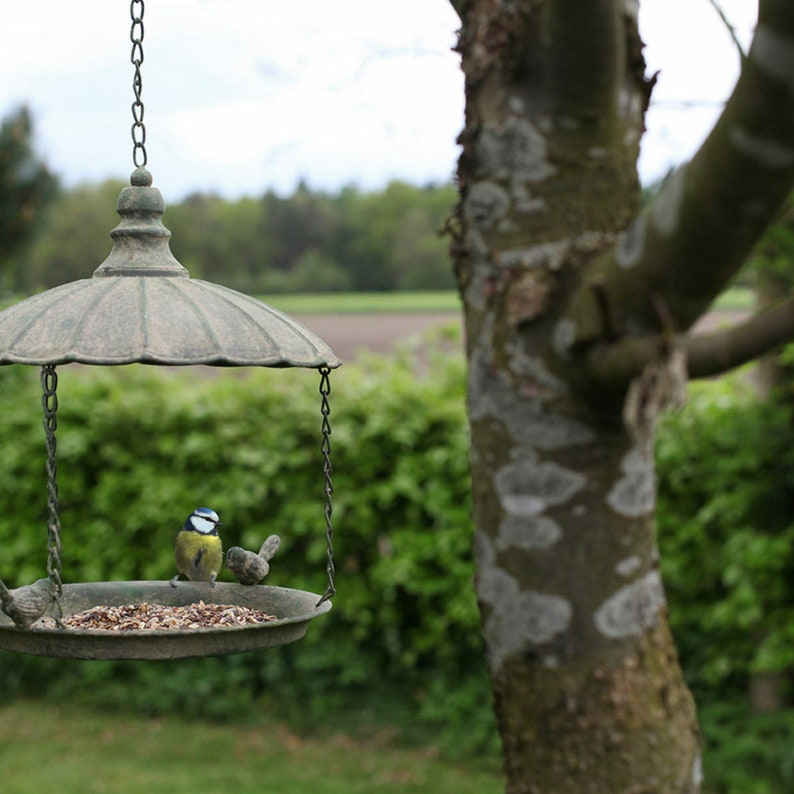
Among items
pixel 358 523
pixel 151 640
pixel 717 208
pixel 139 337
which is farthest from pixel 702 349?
pixel 358 523

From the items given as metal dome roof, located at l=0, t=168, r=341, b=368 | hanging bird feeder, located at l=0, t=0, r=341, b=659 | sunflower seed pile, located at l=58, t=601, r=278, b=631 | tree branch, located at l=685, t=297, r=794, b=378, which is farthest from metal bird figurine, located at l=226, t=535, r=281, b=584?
tree branch, located at l=685, t=297, r=794, b=378

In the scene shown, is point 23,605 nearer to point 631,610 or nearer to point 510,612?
Result: point 510,612

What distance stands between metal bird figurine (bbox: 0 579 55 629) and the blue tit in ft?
2.25

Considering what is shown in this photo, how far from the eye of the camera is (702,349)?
4.39 feet

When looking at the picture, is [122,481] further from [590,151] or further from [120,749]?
[590,151]

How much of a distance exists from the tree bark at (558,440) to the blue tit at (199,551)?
61.3 inches

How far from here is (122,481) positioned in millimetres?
6246

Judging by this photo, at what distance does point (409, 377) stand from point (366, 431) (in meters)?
0.46

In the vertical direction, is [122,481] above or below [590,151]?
below

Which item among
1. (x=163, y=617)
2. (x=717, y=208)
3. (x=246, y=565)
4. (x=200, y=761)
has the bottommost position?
(x=200, y=761)

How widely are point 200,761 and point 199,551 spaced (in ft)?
9.47

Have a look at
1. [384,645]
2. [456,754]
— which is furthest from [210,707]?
[456,754]

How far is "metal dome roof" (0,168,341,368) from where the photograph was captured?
2109 millimetres

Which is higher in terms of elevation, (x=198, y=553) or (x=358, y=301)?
(x=358, y=301)
